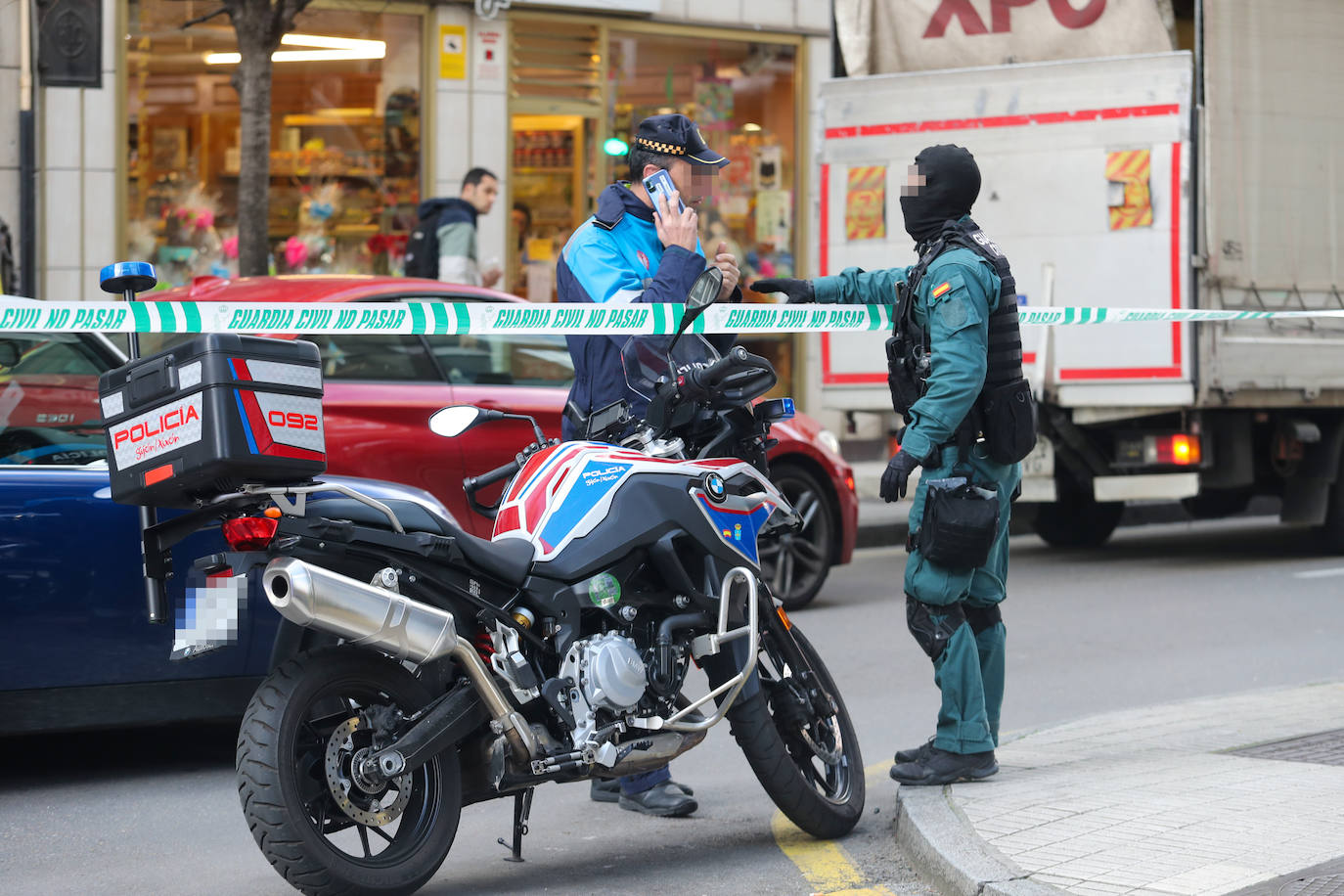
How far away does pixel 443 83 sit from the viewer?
617 inches

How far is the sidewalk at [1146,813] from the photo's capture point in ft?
14.2

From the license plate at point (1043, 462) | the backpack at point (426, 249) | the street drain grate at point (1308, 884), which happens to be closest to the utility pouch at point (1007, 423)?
the street drain grate at point (1308, 884)

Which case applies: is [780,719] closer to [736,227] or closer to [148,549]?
[148,549]

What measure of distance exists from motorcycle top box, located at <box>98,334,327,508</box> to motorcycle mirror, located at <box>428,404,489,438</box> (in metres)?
0.68

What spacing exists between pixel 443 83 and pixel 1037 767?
1131 centimetres

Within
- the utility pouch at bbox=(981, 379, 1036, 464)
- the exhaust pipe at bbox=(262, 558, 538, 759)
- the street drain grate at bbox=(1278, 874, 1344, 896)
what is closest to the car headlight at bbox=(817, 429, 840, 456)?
the utility pouch at bbox=(981, 379, 1036, 464)

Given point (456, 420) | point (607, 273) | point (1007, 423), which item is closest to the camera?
point (456, 420)

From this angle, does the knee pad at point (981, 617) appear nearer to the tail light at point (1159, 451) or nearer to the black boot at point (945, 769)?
the black boot at point (945, 769)

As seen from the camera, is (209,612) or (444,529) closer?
(209,612)

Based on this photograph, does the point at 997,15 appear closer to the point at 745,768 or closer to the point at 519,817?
the point at 745,768

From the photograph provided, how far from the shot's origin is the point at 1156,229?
10.7m

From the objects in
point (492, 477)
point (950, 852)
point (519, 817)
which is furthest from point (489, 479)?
point (950, 852)

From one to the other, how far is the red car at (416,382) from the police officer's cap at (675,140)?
6.96ft

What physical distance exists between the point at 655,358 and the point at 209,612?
153 centimetres
